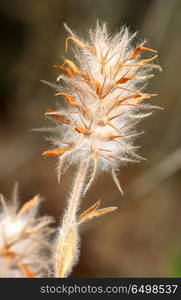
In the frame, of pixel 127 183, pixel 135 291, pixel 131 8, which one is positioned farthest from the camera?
pixel 127 183

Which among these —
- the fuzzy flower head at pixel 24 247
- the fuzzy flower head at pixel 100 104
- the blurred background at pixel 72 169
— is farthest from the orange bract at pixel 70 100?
the blurred background at pixel 72 169

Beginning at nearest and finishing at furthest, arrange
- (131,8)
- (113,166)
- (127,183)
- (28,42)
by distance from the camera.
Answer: (113,166), (131,8), (28,42), (127,183)

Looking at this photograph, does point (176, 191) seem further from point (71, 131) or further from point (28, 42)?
point (71, 131)

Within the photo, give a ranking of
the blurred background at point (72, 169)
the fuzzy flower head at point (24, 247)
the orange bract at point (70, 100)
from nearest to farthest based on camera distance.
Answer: the orange bract at point (70, 100) → the fuzzy flower head at point (24, 247) → the blurred background at point (72, 169)

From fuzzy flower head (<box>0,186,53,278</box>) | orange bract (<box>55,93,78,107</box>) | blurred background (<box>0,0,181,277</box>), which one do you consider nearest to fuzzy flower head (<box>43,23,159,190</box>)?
orange bract (<box>55,93,78,107</box>)

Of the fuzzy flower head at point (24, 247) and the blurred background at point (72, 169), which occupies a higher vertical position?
the blurred background at point (72, 169)

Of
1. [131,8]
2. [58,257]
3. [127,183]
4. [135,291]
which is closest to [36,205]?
[58,257]

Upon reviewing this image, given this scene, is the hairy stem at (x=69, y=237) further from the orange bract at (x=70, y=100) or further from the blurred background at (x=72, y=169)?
the blurred background at (x=72, y=169)
